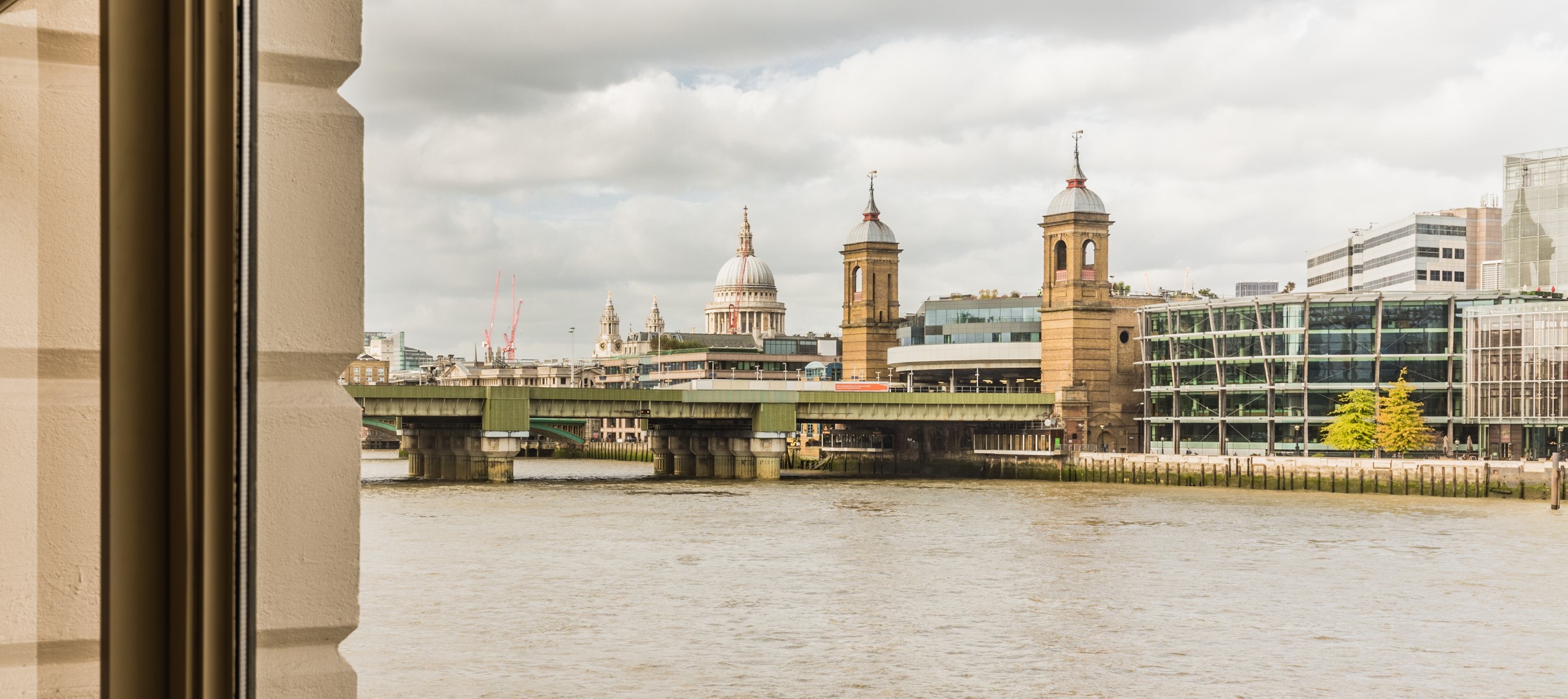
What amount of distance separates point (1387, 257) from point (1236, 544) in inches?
2836

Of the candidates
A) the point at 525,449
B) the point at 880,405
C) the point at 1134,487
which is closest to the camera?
the point at 1134,487

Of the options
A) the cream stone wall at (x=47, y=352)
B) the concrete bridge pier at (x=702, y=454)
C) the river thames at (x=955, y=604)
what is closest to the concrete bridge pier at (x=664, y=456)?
the concrete bridge pier at (x=702, y=454)

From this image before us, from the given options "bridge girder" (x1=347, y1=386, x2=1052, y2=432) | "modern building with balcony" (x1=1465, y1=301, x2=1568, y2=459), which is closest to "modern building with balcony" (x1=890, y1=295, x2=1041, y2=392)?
"bridge girder" (x1=347, y1=386, x2=1052, y2=432)

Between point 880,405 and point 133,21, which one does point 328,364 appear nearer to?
point 133,21

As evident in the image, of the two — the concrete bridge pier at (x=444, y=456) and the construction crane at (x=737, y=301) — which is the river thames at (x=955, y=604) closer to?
the concrete bridge pier at (x=444, y=456)

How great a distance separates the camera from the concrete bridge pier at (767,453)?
66.2 metres

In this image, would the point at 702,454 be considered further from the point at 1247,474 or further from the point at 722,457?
the point at 1247,474

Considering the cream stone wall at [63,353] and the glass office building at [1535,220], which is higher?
the glass office building at [1535,220]

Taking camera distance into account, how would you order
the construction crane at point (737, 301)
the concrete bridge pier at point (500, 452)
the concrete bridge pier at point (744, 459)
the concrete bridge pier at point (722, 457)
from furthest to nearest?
the construction crane at point (737, 301), the concrete bridge pier at point (722, 457), the concrete bridge pier at point (744, 459), the concrete bridge pier at point (500, 452)

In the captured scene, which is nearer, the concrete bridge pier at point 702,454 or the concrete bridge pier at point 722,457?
the concrete bridge pier at point 722,457

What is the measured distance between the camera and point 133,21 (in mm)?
1658

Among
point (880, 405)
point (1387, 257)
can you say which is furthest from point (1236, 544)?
point (1387, 257)

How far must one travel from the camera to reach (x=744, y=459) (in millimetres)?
68125

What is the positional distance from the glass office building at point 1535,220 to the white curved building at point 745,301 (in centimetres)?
10725
